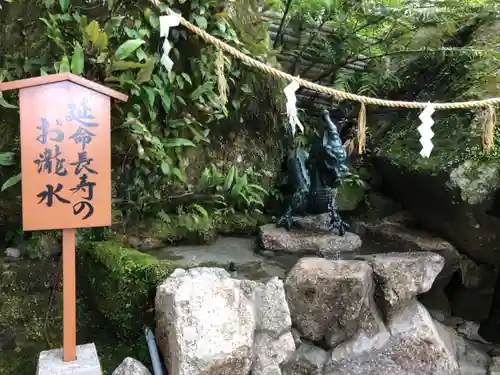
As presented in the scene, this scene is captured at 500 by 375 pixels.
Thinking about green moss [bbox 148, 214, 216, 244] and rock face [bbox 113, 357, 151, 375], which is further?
green moss [bbox 148, 214, 216, 244]

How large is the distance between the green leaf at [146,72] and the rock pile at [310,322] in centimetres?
156

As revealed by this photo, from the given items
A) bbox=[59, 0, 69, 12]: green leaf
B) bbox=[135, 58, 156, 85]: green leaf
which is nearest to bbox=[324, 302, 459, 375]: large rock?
bbox=[135, 58, 156, 85]: green leaf

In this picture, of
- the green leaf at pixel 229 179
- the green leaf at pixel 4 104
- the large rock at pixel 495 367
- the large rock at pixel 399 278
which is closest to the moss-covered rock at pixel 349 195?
the green leaf at pixel 229 179

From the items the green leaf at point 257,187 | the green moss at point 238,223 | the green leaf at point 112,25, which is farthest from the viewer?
the green leaf at point 257,187

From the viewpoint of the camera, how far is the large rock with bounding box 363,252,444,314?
3561 millimetres

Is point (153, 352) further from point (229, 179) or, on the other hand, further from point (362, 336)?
point (229, 179)

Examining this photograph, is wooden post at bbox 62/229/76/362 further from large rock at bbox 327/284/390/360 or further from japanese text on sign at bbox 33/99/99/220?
large rock at bbox 327/284/390/360

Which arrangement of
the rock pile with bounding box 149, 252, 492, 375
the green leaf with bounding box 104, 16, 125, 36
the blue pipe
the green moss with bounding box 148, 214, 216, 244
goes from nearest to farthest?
the rock pile with bounding box 149, 252, 492, 375, the blue pipe, the green leaf with bounding box 104, 16, 125, 36, the green moss with bounding box 148, 214, 216, 244

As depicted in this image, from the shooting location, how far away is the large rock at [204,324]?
112 inches

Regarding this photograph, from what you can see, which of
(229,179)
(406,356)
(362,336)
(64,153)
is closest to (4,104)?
(64,153)

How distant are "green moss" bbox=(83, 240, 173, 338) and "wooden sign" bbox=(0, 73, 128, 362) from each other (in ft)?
1.70

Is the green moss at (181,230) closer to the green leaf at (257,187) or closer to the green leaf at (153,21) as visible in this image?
the green leaf at (257,187)

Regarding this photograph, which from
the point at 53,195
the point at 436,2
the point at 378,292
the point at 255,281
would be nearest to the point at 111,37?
the point at 53,195

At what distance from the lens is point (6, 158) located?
11.4 feet
